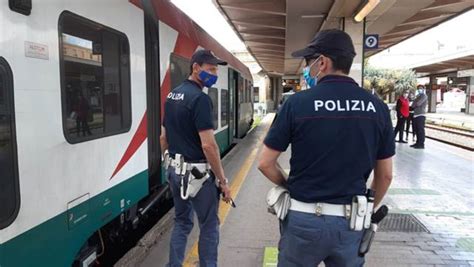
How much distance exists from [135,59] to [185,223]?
66.6 inches

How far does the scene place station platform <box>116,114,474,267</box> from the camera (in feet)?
13.4

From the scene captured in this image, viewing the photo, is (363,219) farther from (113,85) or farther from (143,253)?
(143,253)

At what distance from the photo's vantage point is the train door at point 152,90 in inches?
178

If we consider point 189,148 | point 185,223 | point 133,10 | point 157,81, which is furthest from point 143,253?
point 133,10

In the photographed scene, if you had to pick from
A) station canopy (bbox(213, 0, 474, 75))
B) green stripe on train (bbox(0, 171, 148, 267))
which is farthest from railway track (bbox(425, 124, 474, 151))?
green stripe on train (bbox(0, 171, 148, 267))

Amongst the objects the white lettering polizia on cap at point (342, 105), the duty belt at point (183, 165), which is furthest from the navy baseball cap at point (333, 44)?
the duty belt at point (183, 165)

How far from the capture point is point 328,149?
2.09 m

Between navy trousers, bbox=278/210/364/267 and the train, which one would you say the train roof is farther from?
navy trousers, bbox=278/210/364/267

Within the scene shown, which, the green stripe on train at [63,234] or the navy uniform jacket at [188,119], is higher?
the navy uniform jacket at [188,119]

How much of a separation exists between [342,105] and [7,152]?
181 cm

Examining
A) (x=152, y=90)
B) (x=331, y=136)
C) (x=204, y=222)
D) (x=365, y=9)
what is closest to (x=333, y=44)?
(x=331, y=136)

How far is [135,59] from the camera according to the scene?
162 inches

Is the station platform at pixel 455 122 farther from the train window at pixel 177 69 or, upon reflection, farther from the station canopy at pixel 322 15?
the train window at pixel 177 69

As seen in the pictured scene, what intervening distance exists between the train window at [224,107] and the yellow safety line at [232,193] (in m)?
1.07
